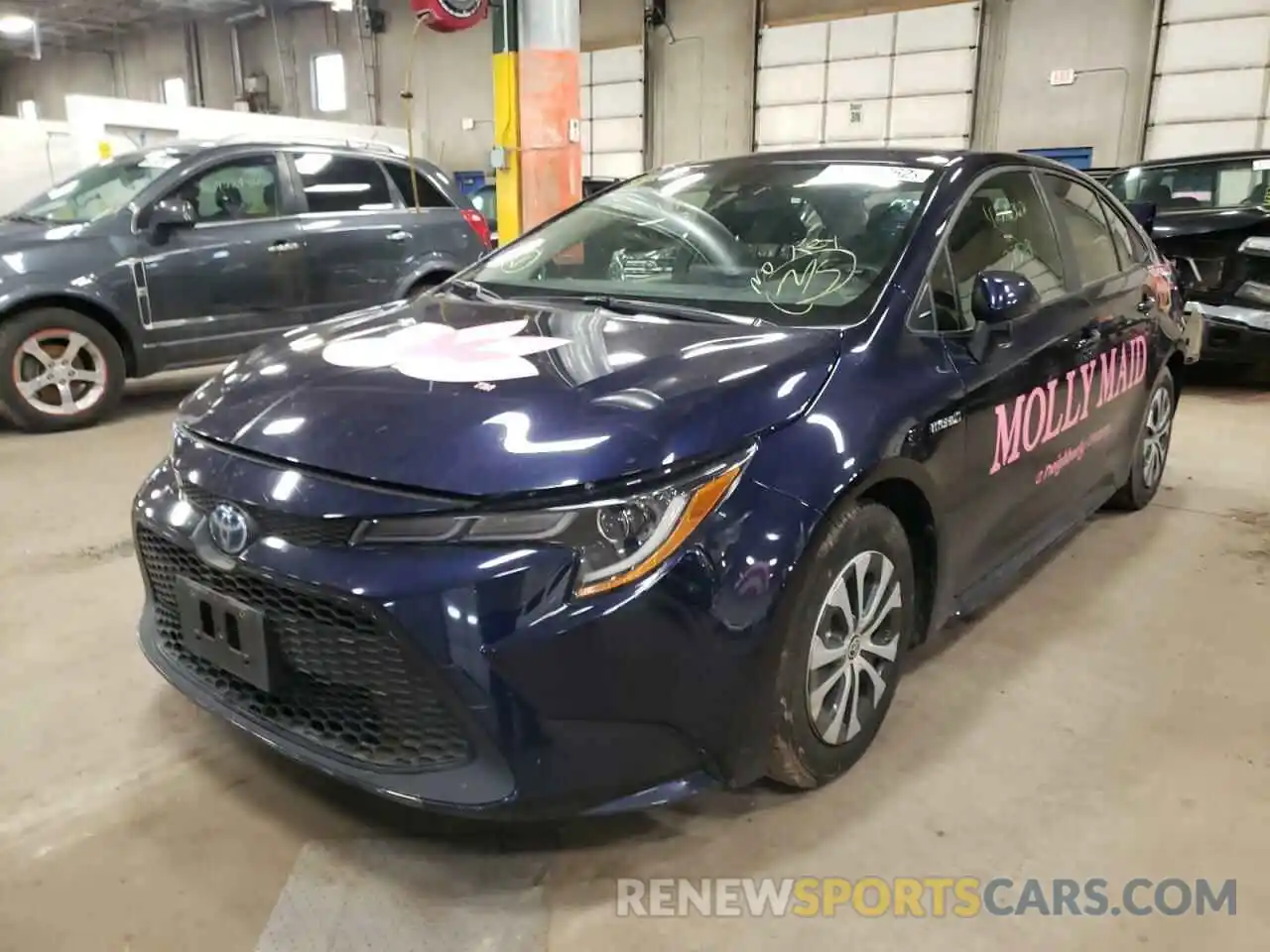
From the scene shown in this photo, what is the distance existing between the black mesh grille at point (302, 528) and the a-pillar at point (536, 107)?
493cm

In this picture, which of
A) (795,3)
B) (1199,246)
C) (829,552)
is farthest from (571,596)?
(795,3)

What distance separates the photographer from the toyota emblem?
5.24 ft

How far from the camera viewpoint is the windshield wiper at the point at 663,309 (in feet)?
6.75

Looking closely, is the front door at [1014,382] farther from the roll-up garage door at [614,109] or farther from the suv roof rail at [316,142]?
the roll-up garage door at [614,109]

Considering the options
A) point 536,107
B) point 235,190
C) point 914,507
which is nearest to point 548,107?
point 536,107

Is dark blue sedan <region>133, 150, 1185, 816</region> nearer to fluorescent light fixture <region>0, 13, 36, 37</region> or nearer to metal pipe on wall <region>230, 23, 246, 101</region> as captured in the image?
metal pipe on wall <region>230, 23, 246, 101</region>

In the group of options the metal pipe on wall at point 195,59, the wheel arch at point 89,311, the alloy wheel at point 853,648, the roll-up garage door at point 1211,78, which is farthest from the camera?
the metal pipe on wall at point 195,59

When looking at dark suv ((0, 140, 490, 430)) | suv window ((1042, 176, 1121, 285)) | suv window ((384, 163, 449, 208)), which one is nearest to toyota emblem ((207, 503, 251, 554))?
suv window ((1042, 176, 1121, 285))

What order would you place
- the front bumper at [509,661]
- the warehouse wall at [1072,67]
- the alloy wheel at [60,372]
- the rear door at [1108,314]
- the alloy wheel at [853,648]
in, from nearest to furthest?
1. the front bumper at [509,661]
2. the alloy wheel at [853,648]
3. the rear door at [1108,314]
4. the alloy wheel at [60,372]
5. the warehouse wall at [1072,67]

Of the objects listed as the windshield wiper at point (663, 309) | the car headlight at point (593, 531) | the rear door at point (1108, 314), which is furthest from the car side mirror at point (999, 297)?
the car headlight at point (593, 531)

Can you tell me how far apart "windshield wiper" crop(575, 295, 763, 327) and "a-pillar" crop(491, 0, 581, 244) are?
414 centimetres

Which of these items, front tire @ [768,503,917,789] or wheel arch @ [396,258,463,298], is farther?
wheel arch @ [396,258,463,298]

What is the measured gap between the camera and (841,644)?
72.9 inches

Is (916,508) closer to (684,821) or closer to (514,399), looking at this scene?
(684,821)
